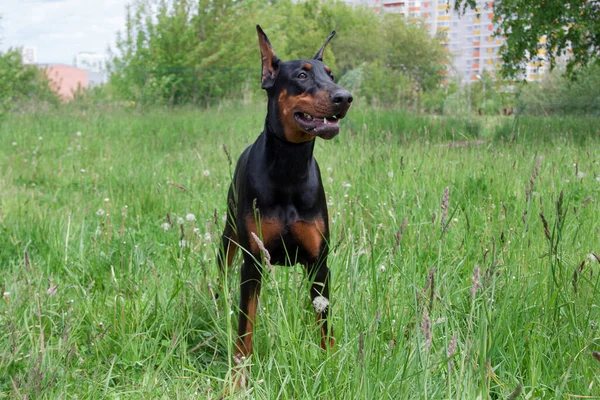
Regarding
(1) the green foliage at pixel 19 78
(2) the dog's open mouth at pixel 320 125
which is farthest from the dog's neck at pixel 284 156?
(1) the green foliage at pixel 19 78

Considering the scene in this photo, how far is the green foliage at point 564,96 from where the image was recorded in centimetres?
1697

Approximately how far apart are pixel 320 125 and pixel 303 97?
17cm

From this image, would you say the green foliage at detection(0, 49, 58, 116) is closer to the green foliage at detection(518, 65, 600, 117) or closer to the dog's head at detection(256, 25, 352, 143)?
the green foliage at detection(518, 65, 600, 117)

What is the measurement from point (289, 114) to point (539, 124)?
29.5 feet

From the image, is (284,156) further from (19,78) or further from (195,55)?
(19,78)

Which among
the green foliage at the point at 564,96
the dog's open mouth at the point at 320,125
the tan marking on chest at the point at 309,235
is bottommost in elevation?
the green foliage at the point at 564,96

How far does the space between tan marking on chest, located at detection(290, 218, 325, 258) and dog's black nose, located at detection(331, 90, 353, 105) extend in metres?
0.57

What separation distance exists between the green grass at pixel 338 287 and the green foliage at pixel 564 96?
11.7 meters

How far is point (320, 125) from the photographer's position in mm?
2418

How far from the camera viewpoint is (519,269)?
8.20ft

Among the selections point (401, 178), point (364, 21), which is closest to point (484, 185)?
point (401, 178)

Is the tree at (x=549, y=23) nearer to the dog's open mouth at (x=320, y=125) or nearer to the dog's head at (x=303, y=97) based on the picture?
the dog's head at (x=303, y=97)

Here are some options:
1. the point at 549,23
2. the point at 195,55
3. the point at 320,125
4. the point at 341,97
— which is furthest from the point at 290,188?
the point at 195,55

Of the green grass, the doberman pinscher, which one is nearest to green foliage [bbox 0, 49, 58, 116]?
the green grass
